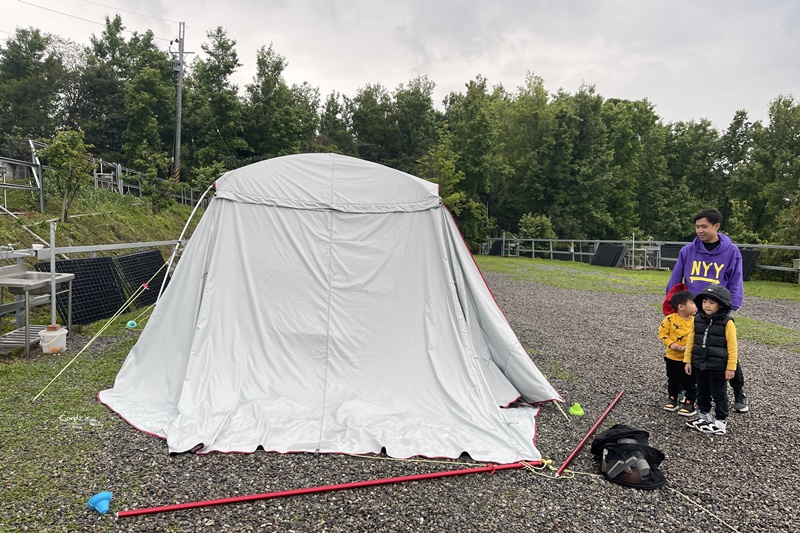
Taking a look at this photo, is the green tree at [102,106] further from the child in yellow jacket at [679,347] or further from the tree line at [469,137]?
the child in yellow jacket at [679,347]

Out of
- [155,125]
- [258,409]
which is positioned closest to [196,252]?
[258,409]

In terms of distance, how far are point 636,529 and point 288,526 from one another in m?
1.84

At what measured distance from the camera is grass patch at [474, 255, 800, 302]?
448 inches

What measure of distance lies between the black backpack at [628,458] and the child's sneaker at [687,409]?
1180 millimetres

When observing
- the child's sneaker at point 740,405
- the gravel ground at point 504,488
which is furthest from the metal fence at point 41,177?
the child's sneaker at point 740,405

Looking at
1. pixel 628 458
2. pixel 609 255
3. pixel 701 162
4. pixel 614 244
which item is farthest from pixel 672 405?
pixel 701 162

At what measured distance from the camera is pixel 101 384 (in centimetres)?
432

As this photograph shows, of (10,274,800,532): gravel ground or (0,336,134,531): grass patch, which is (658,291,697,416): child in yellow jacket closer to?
(10,274,800,532): gravel ground

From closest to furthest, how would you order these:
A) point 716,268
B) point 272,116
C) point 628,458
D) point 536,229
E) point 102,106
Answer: point 628,458
point 716,268
point 536,229
point 272,116
point 102,106

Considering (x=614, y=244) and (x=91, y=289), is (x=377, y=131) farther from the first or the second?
(x=91, y=289)

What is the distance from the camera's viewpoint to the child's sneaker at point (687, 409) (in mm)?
3988

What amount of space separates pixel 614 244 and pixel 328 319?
1831cm

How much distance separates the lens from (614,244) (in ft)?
64.0

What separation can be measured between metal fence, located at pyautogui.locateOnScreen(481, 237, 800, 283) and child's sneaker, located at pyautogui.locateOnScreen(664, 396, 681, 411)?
10.6 m
